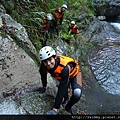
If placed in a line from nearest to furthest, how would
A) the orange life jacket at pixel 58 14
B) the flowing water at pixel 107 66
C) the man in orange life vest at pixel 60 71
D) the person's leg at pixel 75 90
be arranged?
the man in orange life vest at pixel 60 71
the person's leg at pixel 75 90
the flowing water at pixel 107 66
the orange life jacket at pixel 58 14

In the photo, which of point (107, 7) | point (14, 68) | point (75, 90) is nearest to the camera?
point (75, 90)

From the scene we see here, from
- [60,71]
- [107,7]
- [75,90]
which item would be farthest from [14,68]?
[107,7]

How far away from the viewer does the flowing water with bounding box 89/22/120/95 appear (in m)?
8.62

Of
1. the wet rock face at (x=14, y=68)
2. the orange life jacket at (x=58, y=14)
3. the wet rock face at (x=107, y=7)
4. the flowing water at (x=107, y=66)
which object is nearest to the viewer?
the wet rock face at (x=14, y=68)

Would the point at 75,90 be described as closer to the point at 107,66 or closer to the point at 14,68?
the point at 14,68

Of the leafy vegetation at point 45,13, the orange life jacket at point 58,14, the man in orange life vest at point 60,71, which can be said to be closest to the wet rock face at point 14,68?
the man in orange life vest at point 60,71

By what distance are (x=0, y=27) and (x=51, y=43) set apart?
378 centimetres

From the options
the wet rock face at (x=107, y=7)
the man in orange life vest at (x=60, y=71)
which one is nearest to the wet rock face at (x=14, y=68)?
the man in orange life vest at (x=60, y=71)

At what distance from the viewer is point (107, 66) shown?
9.84m

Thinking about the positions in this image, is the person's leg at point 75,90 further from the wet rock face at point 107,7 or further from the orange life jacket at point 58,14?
the wet rock face at point 107,7

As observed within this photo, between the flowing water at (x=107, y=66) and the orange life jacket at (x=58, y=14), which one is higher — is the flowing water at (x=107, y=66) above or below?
below

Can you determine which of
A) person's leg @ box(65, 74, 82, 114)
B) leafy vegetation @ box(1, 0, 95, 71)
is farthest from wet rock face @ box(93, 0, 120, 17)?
person's leg @ box(65, 74, 82, 114)

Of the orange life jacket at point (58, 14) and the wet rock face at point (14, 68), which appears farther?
the orange life jacket at point (58, 14)

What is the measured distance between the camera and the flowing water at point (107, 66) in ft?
28.3
